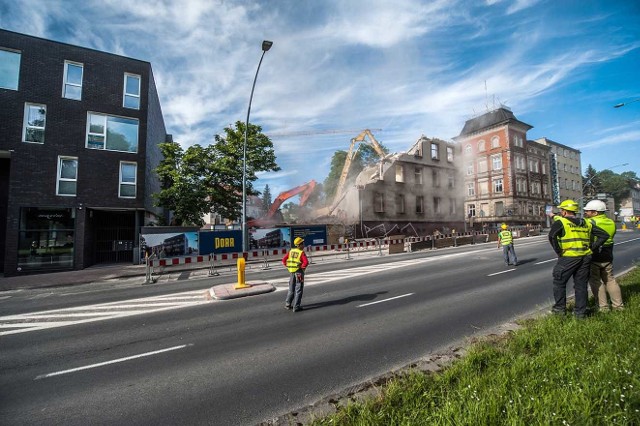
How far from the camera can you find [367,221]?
2859 centimetres

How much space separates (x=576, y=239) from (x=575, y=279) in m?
0.69

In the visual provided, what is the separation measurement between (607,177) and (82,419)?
11058 centimetres

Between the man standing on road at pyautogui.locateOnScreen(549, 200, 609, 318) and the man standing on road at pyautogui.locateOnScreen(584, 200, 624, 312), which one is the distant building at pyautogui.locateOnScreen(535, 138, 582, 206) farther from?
the man standing on road at pyautogui.locateOnScreen(549, 200, 609, 318)

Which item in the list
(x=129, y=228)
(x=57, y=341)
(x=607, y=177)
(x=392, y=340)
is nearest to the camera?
(x=392, y=340)

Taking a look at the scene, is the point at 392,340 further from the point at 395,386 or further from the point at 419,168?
the point at 419,168

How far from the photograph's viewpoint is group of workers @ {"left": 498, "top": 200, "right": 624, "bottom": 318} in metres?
4.78

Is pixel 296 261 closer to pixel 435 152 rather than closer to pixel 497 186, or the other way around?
pixel 435 152

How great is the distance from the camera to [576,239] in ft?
15.8

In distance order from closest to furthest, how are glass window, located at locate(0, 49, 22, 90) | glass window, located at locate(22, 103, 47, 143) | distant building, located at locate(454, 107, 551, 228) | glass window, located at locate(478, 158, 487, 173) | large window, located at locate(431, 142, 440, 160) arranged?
glass window, located at locate(0, 49, 22, 90) < glass window, located at locate(22, 103, 47, 143) < large window, located at locate(431, 142, 440, 160) < distant building, located at locate(454, 107, 551, 228) < glass window, located at locate(478, 158, 487, 173)

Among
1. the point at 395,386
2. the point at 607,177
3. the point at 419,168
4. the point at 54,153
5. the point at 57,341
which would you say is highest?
the point at 607,177

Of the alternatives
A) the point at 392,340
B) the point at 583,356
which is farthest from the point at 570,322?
the point at 392,340

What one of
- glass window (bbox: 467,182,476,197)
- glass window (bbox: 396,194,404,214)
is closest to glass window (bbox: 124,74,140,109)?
glass window (bbox: 396,194,404,214)

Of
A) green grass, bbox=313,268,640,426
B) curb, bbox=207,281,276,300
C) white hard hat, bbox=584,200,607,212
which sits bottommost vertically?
curb, bbox=207,281,276,300

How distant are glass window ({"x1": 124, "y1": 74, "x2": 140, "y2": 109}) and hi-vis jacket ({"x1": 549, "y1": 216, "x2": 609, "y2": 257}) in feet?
70.8
